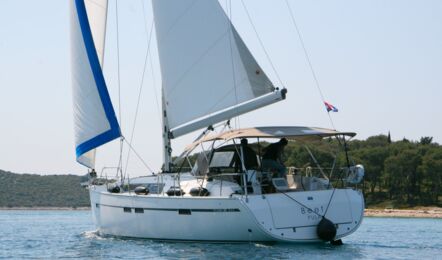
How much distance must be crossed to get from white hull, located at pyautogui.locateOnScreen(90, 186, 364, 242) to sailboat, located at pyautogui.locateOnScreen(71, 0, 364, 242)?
1.3 inches

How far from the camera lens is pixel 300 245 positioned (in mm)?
23656

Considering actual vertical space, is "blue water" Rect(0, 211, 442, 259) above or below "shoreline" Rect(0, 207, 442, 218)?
below

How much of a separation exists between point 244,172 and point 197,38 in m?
5.94

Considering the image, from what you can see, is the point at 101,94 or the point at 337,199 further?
the point at 101,94

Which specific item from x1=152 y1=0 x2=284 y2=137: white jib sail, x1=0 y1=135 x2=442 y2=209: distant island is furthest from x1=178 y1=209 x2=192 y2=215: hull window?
x1=0 y1=135 x2=442 y2=209: distant island

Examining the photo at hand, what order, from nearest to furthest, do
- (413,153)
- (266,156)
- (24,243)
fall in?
(266,156)
(24,243)
(413,153)

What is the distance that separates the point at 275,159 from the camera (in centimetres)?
2588

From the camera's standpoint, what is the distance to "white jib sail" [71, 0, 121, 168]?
2917 cm

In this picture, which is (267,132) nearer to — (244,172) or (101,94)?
(244,172)

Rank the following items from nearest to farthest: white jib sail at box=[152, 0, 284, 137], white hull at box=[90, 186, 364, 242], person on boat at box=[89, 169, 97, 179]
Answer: white hull at box=[90, 186, 364, 242]
white jib sail at box=[152, 0, 284, 137]
person on boat at box=[89, 169, 97, 179]

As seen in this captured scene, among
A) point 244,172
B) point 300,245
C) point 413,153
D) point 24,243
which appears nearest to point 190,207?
point 244,172

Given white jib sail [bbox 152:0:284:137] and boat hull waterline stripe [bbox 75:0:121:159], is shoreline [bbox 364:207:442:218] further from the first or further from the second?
white jib sail [bbox 152:0:284:137]

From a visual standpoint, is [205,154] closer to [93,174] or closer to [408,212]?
[93,174]

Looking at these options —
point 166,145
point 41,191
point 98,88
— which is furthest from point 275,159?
point 41,191
